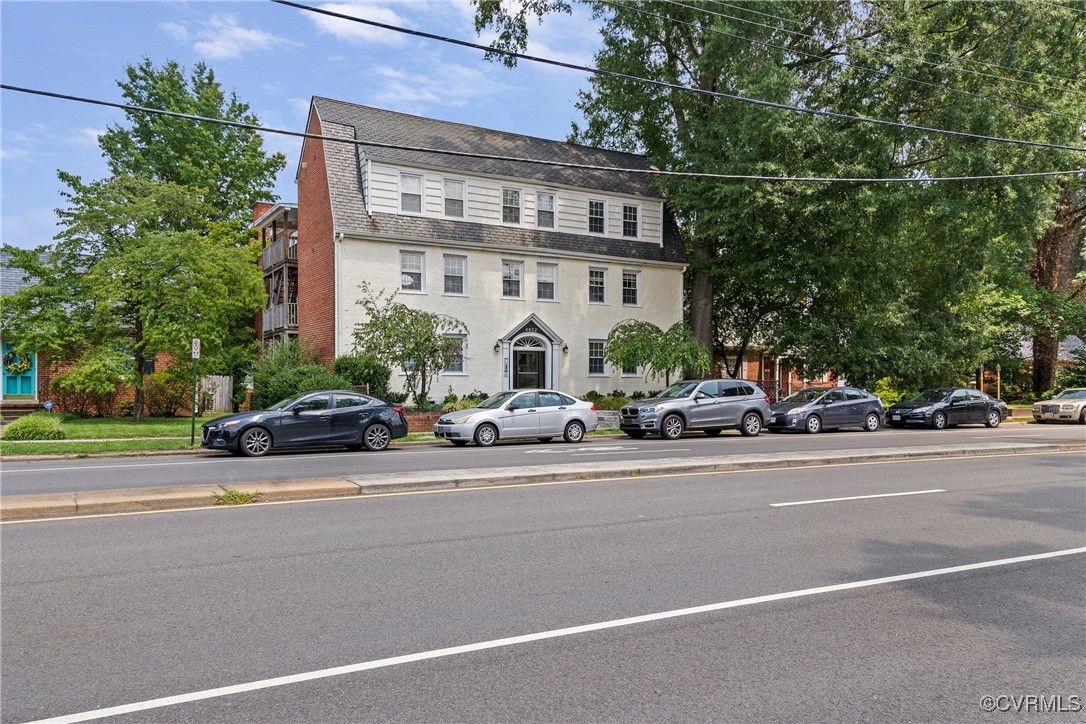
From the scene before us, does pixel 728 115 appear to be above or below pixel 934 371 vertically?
above

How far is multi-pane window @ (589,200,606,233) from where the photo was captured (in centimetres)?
3212

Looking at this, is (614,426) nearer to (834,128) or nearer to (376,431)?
(376,431)

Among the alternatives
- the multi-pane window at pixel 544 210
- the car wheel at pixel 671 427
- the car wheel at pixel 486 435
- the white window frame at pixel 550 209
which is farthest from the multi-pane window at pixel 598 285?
the car wheel at pixel 486 435

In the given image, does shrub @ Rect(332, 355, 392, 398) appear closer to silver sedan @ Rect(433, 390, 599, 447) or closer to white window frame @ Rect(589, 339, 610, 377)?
silver sedan @ Rect(433, 390, 599, 447)

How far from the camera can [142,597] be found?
5.70 meters

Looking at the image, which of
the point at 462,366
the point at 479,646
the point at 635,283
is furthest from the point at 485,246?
the point at 479,646

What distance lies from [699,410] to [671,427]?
1156 mm

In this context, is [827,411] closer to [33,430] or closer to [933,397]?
[933,397]

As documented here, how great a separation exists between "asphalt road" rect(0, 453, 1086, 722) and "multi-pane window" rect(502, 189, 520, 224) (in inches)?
865

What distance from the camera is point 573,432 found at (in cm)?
2128

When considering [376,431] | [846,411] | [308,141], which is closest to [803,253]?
[846,411]

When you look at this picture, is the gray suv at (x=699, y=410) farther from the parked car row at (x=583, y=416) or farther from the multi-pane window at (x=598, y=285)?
the multi-pane window at (x=598, y=285)

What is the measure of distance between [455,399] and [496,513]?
17.5 metres

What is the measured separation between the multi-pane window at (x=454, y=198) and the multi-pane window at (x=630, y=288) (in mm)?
7872
